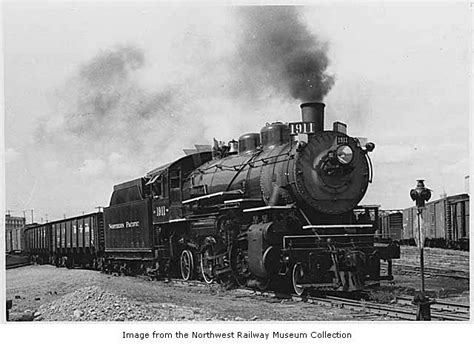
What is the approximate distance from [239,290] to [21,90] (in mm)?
5894

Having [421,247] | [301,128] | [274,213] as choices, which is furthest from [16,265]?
[421,247]

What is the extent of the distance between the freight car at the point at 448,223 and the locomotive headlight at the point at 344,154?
29.4 feet

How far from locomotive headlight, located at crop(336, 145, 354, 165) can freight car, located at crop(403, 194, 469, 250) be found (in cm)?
895

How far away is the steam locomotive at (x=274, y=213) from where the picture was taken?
12.4 meters

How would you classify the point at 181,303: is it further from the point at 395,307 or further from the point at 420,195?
the point at 420,195

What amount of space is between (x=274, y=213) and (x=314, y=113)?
2.11 metres

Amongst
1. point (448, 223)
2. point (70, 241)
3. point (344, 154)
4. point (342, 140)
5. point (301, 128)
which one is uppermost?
point (301, 128)

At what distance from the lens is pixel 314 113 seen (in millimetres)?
12938

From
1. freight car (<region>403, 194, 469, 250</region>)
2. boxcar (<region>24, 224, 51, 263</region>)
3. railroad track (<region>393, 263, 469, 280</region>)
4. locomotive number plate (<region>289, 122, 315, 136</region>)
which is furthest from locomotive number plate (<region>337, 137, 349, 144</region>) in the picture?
boxcar (<region>24, 224, 51, 263</region>)

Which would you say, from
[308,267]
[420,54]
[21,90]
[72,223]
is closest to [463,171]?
[420,54]

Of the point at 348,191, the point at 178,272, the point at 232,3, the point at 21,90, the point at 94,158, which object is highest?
the point at 232,3

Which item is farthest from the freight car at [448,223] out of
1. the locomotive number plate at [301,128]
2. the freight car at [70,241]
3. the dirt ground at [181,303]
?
the freight car at [70,241]
